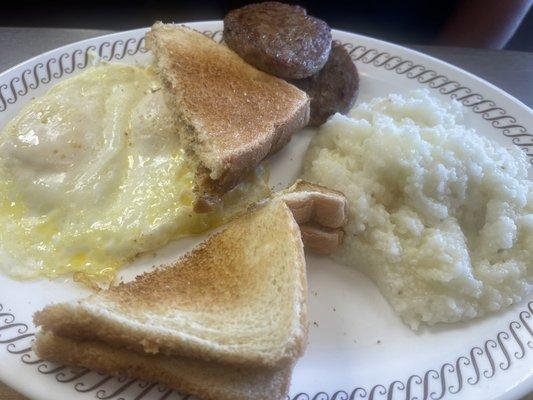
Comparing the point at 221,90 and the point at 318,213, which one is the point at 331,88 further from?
the point at 318,213

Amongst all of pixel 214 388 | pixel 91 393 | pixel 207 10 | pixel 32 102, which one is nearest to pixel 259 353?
pixel 214 388

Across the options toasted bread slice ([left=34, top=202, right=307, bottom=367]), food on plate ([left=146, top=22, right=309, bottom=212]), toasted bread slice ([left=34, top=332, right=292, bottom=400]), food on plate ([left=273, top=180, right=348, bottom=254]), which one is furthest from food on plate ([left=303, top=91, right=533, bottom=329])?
toasted bread slice ([left=34, top=332, right=292, bottom=400])

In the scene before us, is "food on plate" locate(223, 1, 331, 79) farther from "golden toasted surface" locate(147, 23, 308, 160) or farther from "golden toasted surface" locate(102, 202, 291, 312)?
"golden toasted surface" locate(102, 202, 291, 312)

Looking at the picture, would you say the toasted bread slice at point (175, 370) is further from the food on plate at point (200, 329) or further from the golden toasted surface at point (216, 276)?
the golden toasted surface at point (216, 276)

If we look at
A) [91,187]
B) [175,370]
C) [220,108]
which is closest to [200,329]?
[175,370]

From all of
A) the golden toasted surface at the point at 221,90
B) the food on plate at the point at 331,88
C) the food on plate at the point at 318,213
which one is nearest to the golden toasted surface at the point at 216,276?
the food on plate at the point at 318,213
